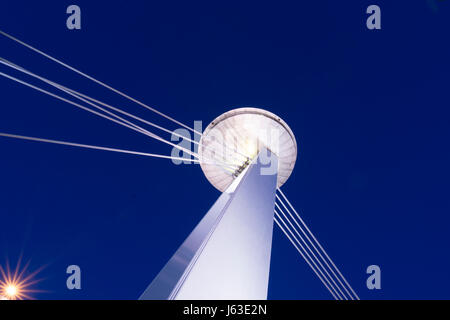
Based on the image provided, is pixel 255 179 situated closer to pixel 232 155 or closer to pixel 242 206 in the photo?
pixel 242 206

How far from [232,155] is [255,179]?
5260 mm

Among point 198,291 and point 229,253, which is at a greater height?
point 229,253

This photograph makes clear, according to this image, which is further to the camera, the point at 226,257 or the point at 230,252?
the point at 230,252

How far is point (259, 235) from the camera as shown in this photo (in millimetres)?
4457

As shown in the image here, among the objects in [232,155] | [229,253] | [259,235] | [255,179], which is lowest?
[229,253]
